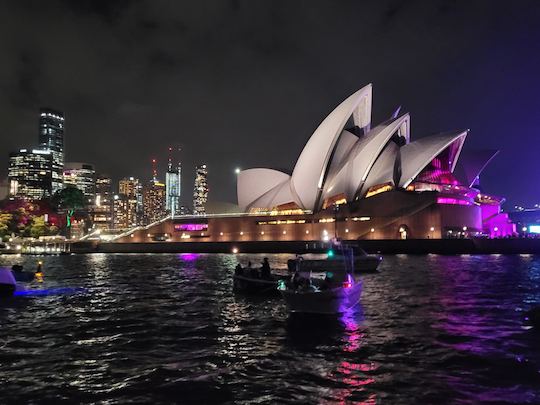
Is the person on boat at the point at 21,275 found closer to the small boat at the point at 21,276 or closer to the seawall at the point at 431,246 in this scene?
the small boat at the point at 21,276

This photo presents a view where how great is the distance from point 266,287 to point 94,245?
3498 inches

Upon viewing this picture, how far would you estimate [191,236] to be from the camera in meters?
102

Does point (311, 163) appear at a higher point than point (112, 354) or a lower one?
higher

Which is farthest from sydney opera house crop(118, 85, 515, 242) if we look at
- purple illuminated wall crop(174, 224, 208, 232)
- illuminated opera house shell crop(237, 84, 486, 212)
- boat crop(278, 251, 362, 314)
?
boat crop(278, 251, 362, 314)

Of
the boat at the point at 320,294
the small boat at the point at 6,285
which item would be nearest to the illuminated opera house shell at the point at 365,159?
the small boat at the point at 6,285

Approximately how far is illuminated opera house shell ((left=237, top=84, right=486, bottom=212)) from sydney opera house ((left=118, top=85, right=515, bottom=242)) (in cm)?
14

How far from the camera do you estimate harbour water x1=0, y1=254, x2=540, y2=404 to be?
9031 mm

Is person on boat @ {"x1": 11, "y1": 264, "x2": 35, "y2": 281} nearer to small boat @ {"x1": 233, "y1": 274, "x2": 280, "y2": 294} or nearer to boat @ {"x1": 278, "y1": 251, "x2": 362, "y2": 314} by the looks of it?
small boat @ {"x1": 233, "y1": 274, "x2": 280, "y2": 294}

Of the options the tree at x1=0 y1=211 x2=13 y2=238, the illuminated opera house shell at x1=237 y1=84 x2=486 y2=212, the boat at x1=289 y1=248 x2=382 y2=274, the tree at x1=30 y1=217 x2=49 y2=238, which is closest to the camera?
the boat at x1=289 y1=248 x2=382 y2=274

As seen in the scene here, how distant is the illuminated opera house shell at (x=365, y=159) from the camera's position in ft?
230

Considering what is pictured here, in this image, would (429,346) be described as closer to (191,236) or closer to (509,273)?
(509,273)

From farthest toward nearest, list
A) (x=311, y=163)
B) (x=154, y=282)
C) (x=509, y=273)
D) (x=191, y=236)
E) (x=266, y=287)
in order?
(x=191, y=236) → (x=311, y=163) → (x=509, y=273) → (x=154, y=282) → (x=266, y=287)

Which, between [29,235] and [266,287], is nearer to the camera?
[266,287]

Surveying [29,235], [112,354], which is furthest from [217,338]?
[29,235]
